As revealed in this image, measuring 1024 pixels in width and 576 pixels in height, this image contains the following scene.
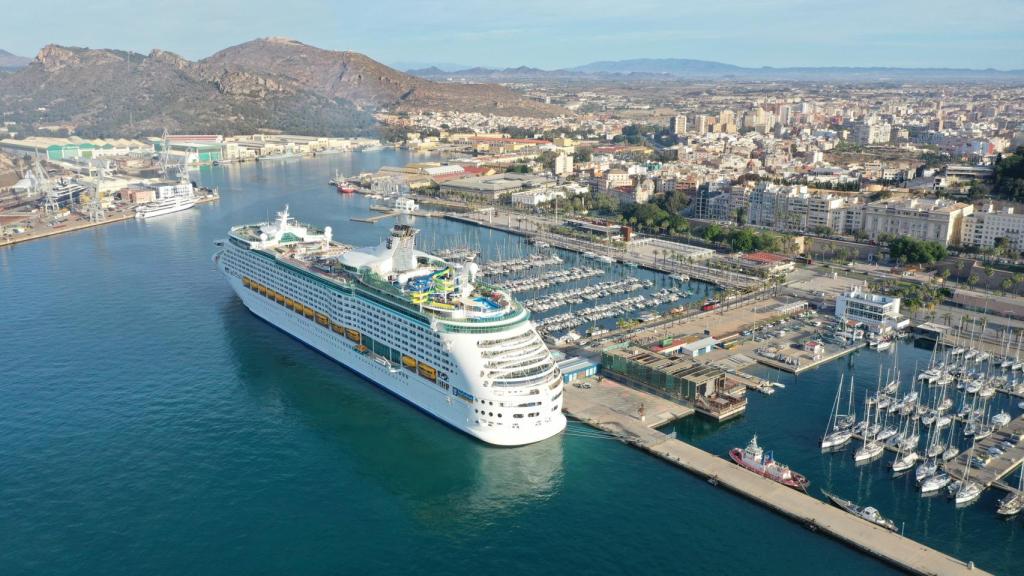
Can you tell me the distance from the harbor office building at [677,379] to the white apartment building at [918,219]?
2576 centimetres

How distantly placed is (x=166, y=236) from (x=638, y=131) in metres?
76.4

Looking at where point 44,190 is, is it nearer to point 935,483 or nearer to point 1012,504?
point 935,483

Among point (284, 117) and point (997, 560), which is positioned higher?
point (284, 117)

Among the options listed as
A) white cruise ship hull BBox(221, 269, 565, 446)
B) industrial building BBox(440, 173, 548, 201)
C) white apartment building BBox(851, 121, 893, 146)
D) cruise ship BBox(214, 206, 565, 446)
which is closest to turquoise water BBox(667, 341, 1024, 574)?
white cruise ship hull BBox(221, 269, 565, 446)

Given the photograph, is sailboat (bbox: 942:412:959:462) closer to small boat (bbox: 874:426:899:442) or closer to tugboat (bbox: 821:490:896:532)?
small boat (bbox: 874:426:899:442)

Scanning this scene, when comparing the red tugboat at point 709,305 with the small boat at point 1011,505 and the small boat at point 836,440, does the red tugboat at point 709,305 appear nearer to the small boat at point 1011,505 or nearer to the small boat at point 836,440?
the small boat at point 836,440

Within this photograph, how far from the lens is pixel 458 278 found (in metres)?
23.2

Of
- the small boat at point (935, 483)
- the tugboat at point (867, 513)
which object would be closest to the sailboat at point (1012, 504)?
the small boat at point (935, 483)

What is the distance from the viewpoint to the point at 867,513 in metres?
17.1

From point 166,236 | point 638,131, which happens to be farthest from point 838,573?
point 638,131

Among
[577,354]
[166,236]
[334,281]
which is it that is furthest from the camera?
[166,236]

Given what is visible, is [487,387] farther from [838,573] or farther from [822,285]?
[822,285]

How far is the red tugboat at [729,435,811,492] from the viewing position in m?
18.5

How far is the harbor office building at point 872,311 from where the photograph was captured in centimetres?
2978
